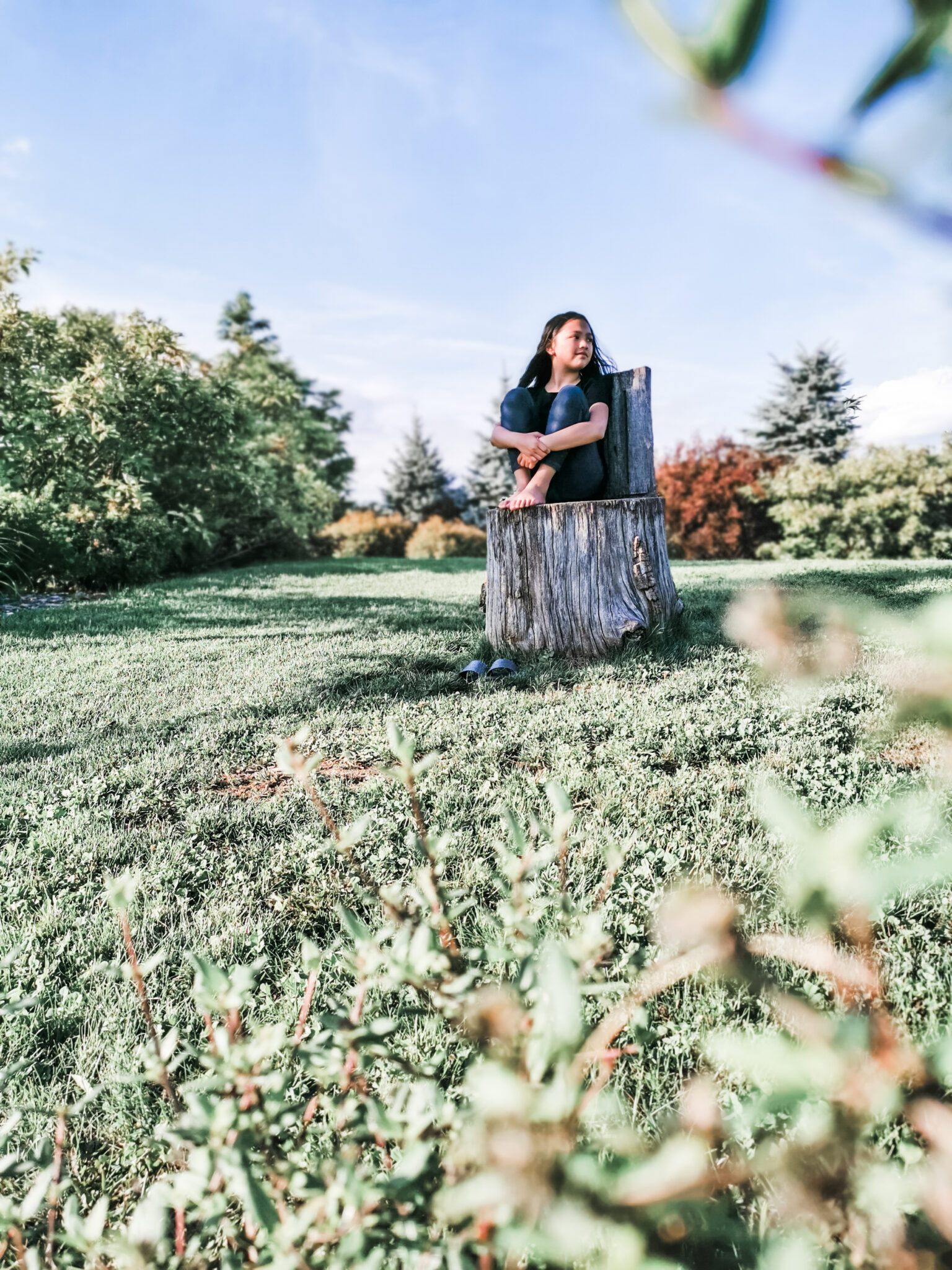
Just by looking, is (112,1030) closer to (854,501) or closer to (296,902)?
(296,902)

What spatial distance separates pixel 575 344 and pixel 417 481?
3376 centimetres

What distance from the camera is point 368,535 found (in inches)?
862

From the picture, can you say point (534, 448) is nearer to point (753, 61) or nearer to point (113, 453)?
point (753, 61)

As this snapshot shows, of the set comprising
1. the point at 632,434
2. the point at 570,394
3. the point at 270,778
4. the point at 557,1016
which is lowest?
the point at 270,778

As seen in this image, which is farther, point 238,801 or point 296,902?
point 238,801

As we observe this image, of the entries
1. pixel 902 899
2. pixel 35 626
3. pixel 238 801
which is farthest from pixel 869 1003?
pixel 35 626

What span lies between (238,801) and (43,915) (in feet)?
2.40

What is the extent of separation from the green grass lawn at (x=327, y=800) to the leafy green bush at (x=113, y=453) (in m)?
5.31

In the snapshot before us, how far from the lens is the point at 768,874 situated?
1914mm

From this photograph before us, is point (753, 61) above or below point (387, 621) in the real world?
above

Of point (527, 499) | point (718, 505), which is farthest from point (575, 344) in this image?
point (718, 505)

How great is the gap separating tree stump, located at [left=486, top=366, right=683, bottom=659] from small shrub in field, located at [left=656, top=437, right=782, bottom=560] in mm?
13877

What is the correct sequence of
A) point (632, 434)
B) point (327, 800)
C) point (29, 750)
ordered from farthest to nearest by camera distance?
point (632, 434), point (29, 750), point (327, 800)

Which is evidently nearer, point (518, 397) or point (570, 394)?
point (570, 394)
